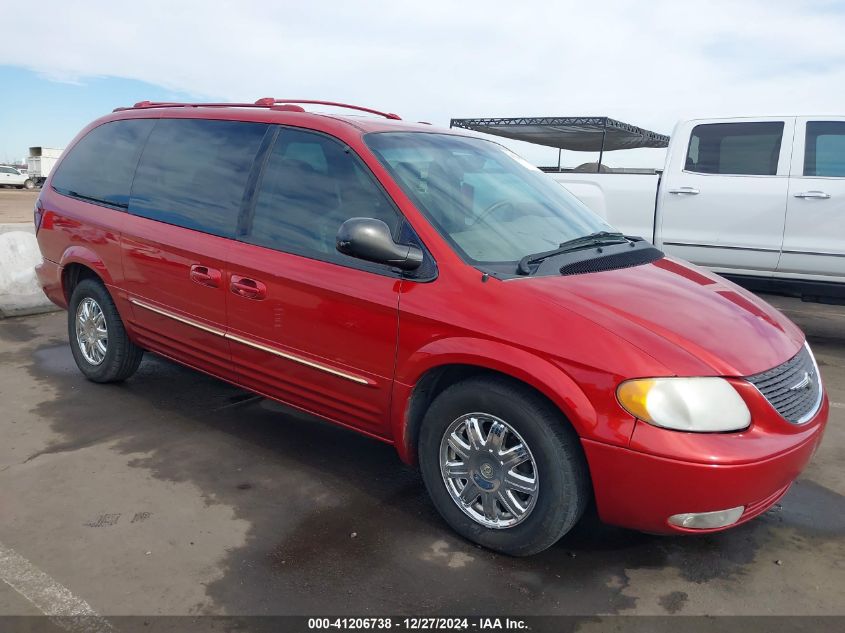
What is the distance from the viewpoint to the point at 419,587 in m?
2.66

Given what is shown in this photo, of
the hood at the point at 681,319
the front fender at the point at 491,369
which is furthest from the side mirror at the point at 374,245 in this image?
the hood at the point at 681,319

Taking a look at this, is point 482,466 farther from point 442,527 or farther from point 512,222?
point 512,222

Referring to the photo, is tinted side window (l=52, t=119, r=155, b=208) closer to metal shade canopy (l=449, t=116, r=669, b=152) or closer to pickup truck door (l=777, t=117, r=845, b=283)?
metal shade canopy (l=449, t=116, r=669, b=152)

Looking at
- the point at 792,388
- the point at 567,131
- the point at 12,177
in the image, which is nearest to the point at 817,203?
the point at 567,131

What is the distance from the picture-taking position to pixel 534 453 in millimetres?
2658

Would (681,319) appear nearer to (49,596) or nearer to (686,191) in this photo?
(49,596)

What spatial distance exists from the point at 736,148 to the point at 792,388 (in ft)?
15.1

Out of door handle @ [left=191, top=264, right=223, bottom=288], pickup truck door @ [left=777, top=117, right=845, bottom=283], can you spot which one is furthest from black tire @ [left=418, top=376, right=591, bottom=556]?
pickup truck door @ [left=777, top=117, right=845, bottom=283]

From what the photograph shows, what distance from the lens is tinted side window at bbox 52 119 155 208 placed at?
4.34 metres

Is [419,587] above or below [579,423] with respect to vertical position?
below

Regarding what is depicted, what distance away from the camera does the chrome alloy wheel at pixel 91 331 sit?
4652 millimetres

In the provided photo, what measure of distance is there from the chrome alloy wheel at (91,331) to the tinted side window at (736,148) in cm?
537

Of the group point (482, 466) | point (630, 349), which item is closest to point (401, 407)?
point (482, 466)

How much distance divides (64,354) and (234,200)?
9.34 ft
